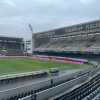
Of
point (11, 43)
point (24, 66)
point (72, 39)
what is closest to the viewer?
point (24, 66)

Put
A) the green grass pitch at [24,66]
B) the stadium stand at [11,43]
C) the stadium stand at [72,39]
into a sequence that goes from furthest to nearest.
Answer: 1. the stadium stand at [11,43]
2. the stadium stand at [72,39]
3. the green grass pitch at [24,66]

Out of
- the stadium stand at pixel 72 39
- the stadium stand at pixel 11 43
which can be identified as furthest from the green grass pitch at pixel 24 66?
the stadium stand at pixel 11 43

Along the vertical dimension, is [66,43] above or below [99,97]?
above

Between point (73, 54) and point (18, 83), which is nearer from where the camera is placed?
point (18, 83)

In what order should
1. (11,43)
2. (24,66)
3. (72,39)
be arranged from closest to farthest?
1. (24,66)
2. (72,39)
3. (11,43)

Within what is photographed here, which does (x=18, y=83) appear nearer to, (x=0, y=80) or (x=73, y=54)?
(x=0, y=80)

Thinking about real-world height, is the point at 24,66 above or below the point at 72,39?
below

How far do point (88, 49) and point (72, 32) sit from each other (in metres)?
14.8

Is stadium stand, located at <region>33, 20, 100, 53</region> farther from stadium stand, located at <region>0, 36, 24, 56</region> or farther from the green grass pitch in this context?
the green grass pitch

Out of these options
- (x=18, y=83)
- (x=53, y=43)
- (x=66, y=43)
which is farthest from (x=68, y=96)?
(x=53, y=43)

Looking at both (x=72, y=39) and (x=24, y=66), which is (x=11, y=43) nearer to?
(x=72, y=39)

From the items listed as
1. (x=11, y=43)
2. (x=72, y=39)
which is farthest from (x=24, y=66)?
(x=11, y=43)

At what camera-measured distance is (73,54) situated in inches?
2217

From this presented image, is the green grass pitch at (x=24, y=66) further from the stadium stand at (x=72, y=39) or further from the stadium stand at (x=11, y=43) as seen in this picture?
the stadium stand at (x=11, y=43)
